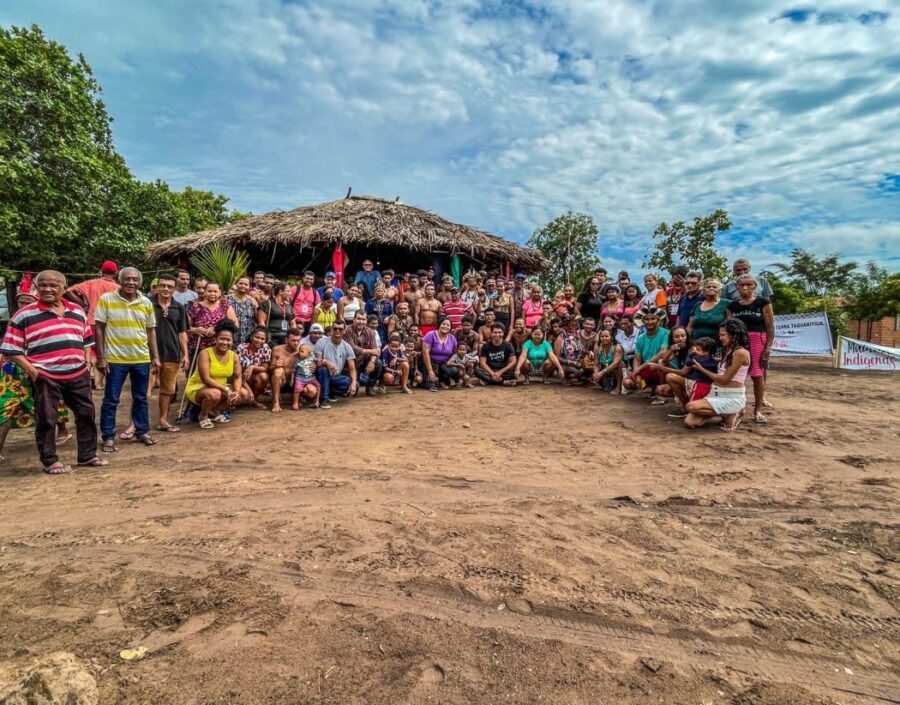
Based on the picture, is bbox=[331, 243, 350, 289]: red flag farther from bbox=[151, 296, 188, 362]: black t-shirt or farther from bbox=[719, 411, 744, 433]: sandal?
bbox=[719, 411, 744, 433]: sandal

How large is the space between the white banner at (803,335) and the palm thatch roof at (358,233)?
7.03m

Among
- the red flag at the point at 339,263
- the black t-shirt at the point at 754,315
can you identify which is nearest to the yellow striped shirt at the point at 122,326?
the black t-shirt at the point at 754,315

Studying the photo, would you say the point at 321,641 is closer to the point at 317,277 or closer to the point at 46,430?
the point at 46,430

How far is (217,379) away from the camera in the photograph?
221 inches

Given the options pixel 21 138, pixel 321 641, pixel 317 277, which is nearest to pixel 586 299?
pixel 321 641

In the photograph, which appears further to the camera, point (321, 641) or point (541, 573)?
point (541, 573)

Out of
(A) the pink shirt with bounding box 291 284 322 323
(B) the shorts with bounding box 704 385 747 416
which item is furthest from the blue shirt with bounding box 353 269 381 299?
(B) the shorts with bounding box 704 385 747 416

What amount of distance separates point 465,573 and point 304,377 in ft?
15.4

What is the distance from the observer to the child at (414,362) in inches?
312

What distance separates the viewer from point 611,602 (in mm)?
2260

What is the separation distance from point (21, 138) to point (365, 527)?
1495cm

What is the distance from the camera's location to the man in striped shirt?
12.7 ft

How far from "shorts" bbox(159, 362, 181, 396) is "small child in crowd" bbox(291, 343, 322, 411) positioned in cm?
149

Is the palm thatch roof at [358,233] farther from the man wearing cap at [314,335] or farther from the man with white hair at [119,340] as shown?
the man with white hair at [119,340]
